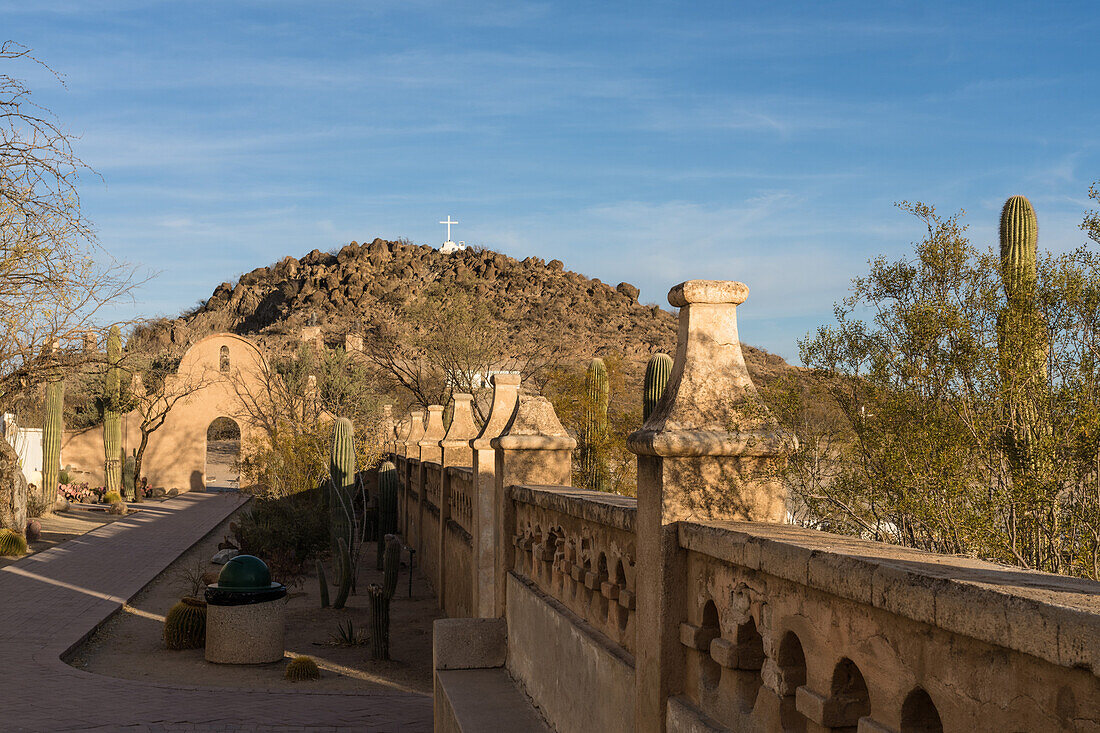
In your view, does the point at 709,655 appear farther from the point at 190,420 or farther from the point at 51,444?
the point at 190,420

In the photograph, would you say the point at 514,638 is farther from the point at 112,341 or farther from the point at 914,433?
the point at 112,341

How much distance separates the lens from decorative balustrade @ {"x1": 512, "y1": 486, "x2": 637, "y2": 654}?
4059 millimetres

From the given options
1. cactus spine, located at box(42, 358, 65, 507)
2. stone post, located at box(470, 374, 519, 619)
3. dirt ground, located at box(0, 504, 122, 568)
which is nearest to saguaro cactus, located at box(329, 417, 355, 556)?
stone post, located at box(470, 374, 519, 619)

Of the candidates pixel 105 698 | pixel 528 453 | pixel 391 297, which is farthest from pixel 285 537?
pixel 391 297

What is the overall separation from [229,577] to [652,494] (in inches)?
355

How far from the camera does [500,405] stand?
8.27 meters

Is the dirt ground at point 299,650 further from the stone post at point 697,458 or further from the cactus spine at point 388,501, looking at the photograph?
the stone post at point 697,458

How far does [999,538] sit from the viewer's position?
254 inches

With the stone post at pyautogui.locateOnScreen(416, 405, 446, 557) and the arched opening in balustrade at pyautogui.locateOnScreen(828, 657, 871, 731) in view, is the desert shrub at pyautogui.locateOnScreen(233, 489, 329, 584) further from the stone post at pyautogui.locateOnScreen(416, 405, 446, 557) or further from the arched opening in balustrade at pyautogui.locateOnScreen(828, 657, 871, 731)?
the arched opening in balustrade at pyautogui.locateOnScreen(828, 657, 871, 731)

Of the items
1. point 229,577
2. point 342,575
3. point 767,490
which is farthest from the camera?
point 342,575

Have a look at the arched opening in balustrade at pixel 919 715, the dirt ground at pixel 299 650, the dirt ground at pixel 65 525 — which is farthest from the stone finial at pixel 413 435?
the arched opening in balustrade at pixel 919 715

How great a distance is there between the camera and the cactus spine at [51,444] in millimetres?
28938

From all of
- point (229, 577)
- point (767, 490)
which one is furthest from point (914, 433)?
point (229, 577)

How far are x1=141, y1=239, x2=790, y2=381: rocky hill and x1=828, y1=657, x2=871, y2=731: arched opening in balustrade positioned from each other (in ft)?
192
